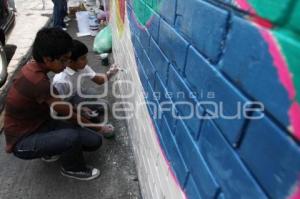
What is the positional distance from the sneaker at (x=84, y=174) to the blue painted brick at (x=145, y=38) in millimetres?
1278

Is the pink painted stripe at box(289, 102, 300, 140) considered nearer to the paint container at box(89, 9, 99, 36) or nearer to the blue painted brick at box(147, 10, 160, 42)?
the blue painted brick at box(147, 10, 160, 42)

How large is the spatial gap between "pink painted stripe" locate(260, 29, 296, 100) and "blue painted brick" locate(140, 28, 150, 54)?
3.71 ft

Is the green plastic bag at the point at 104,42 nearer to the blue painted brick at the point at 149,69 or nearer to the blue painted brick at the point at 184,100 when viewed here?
the blue painted brick at the point at 149,69

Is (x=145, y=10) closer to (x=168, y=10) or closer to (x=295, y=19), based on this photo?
(x=168, y=10)

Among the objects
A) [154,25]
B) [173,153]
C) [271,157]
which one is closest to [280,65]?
[271,157]

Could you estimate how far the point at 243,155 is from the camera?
2.16 feet

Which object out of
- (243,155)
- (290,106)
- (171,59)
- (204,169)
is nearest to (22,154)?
(171,59)

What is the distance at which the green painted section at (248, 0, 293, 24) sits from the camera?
0.49m

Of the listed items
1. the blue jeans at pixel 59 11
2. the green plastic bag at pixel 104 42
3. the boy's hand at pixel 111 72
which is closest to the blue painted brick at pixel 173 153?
the boy's hand at pixel 111 72

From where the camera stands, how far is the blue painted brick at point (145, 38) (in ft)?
5.41

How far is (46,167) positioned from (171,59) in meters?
1.93

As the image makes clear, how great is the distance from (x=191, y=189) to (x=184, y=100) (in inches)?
12.8

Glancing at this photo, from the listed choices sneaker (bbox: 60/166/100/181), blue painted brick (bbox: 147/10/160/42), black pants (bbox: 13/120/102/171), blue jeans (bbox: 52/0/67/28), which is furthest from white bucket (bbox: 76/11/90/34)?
blue painted brick (bbox: 147/10/160/42)

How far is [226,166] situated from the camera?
75 centimetres
